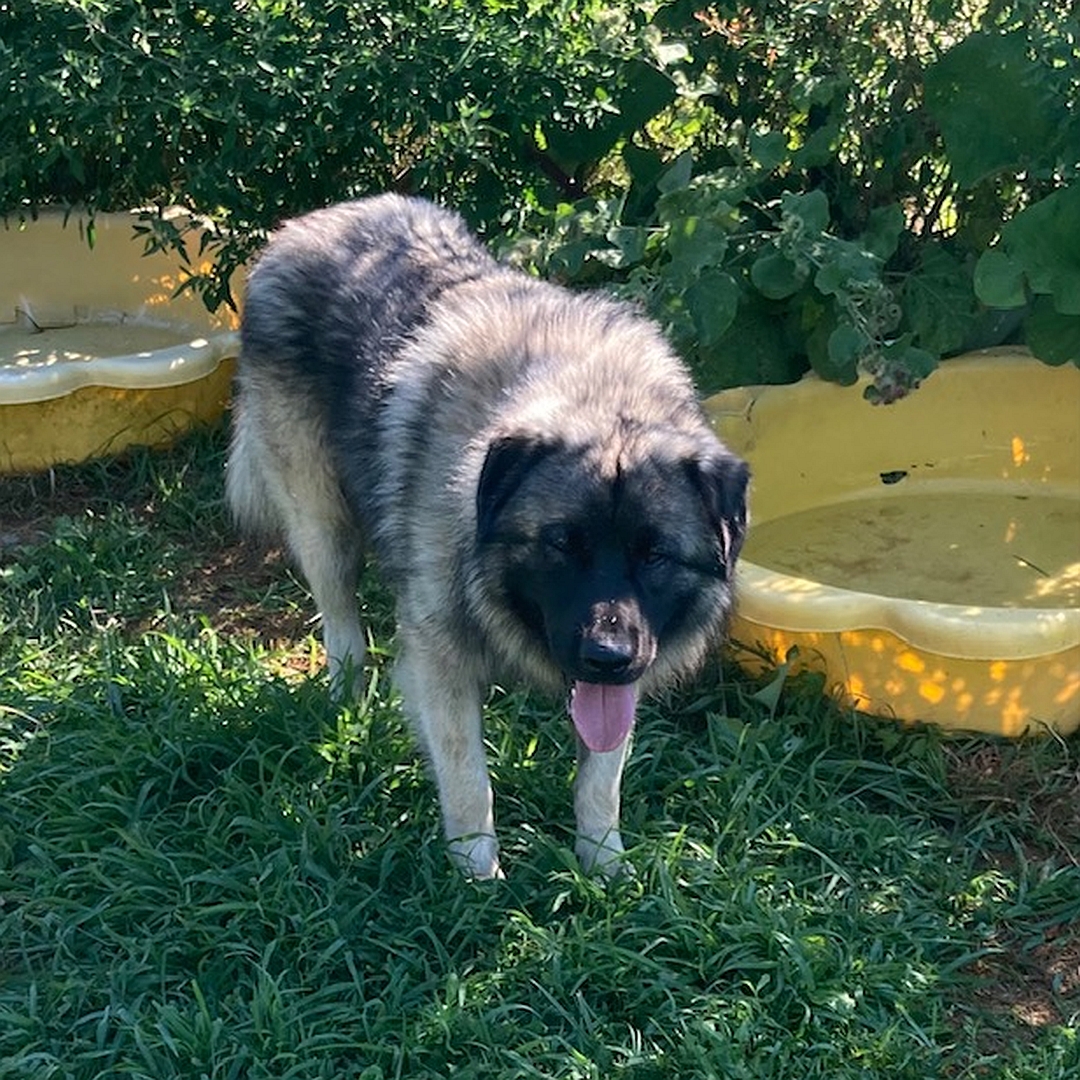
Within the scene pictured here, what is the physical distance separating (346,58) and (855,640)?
2.38 meters

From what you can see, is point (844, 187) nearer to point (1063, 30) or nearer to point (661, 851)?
point (1063, 30)

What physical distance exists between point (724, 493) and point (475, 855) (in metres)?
0.98

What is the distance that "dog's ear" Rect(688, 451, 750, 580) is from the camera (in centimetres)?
304

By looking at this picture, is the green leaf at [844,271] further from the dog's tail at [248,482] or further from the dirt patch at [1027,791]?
the dog's tail at [248,482]

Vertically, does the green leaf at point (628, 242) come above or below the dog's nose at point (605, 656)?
above

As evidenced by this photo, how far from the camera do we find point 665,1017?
3.09m

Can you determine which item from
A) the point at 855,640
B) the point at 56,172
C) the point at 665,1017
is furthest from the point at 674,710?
the point at 56,172

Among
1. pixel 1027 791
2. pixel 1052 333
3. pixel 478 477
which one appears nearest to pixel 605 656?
pixel 478 477

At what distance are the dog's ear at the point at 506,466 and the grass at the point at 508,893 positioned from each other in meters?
0.88

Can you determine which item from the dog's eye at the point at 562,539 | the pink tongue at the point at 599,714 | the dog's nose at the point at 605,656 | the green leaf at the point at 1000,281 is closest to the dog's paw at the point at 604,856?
the pink tongue at the point at 599,714

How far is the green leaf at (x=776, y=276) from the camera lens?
4.56 metres

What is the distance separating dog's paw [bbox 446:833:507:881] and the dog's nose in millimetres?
705

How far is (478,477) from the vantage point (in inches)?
122

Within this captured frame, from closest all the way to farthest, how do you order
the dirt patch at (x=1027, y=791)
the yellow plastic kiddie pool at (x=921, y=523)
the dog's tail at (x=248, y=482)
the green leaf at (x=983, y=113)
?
the dirt patch at (x=1027, y=791), the yellow plastic kiddie pool at (x=921, y=523), the dog's tail at (x=248, y=482), the green leaf at (x=983, y=113)
